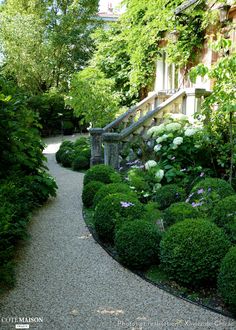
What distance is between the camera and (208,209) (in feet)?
14.8

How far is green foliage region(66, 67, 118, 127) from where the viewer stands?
11.4m

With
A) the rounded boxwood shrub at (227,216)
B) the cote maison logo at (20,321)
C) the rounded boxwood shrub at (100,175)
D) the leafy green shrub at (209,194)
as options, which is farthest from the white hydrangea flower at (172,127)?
the cote maison logo at (20,321)

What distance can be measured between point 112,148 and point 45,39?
16853 mm

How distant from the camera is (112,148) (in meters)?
7.41

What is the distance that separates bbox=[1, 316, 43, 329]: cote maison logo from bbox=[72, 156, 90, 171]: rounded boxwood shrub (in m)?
7.44

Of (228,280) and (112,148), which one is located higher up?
(112,148)

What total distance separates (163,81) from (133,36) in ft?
6.18

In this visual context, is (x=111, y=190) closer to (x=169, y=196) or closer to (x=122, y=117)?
(x=169, y=196)

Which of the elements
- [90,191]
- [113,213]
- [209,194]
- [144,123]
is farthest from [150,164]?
[113,213]

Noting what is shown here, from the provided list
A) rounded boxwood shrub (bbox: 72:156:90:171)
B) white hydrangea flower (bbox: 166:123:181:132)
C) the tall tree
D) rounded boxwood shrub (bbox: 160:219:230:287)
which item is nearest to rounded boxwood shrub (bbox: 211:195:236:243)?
rounded boxwood shrub (bbox: 160:219:230:287)

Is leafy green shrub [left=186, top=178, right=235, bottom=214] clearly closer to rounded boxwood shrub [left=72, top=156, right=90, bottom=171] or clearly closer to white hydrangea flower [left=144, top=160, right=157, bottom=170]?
white hydrangea flower [left=144, top=160, right=157, bottom=170]

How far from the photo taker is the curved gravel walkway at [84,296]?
296 centimetres

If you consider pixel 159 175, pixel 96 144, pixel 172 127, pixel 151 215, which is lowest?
pixel 151 215

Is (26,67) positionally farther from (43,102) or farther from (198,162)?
(198,162)
